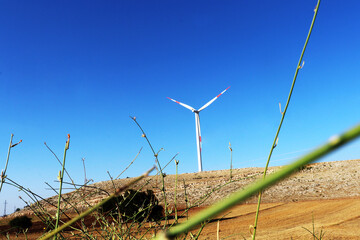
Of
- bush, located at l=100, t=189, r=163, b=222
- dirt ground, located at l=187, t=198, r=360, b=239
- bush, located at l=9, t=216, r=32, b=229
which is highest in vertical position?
bush, located at l=100, t=189, r=163, b=222

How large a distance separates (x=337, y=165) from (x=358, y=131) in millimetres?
20988

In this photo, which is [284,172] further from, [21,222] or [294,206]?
[294,206]

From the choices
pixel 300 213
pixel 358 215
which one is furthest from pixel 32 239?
pixel 358 215

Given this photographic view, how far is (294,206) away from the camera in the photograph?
9227 millimetres

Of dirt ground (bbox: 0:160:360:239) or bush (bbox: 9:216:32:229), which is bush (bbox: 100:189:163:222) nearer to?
dirt ground (bbox: 0:160:360:239)

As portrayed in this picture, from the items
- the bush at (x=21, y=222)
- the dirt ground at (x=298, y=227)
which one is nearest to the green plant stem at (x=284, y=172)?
the dirt ground at (x=298, y=227)

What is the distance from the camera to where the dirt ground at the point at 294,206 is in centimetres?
457

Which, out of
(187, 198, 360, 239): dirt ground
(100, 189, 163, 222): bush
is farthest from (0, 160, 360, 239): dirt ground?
(100, 189, 163, 222): bush

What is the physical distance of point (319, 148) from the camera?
8.3 inches

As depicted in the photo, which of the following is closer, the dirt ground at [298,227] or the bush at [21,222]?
the dirt ground at [298,227]

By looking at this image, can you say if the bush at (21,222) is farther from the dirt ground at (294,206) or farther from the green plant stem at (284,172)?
the green plant stem at (284,172)

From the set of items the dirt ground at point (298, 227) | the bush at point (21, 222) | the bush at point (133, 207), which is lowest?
the dirt ground at point (298, 227)

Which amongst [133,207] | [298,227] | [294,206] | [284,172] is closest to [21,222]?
[133,207]

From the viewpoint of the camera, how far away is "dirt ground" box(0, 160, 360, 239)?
457cm
